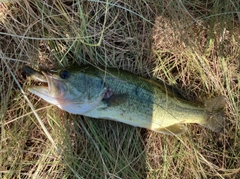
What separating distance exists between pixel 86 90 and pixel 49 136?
1.69ft

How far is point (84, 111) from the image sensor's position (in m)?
2.54

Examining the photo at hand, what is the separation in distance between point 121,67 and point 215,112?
3.11ft

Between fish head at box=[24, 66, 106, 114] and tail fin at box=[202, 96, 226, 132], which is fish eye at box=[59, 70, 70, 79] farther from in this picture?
tail fin at box=[202, 96, 226, 132]

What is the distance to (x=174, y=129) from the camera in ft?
9.08

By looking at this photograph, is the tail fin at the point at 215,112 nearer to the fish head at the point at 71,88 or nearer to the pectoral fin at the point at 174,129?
the pectoral fin at the point at 174,129

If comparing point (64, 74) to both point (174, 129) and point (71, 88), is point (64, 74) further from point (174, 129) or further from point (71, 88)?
point (174, 129)

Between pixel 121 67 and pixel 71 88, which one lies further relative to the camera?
pixel 121 67

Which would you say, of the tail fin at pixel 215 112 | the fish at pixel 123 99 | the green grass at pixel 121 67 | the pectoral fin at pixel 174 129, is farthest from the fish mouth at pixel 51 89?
the tail fin at pixel 215 112

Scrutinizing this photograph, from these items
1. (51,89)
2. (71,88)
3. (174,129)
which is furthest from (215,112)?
(51,89)

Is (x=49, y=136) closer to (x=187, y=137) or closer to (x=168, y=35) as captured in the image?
(x=187, y=137)

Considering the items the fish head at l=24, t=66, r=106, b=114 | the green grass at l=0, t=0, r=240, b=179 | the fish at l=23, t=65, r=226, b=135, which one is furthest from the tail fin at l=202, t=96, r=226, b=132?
the fish head at l=24, t=66, r=106, b=114

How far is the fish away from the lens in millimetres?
2434

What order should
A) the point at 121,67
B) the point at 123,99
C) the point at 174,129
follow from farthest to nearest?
the point at 121,67
the point at 174,129
the point at 123,99

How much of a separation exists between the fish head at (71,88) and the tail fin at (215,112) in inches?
39.1
